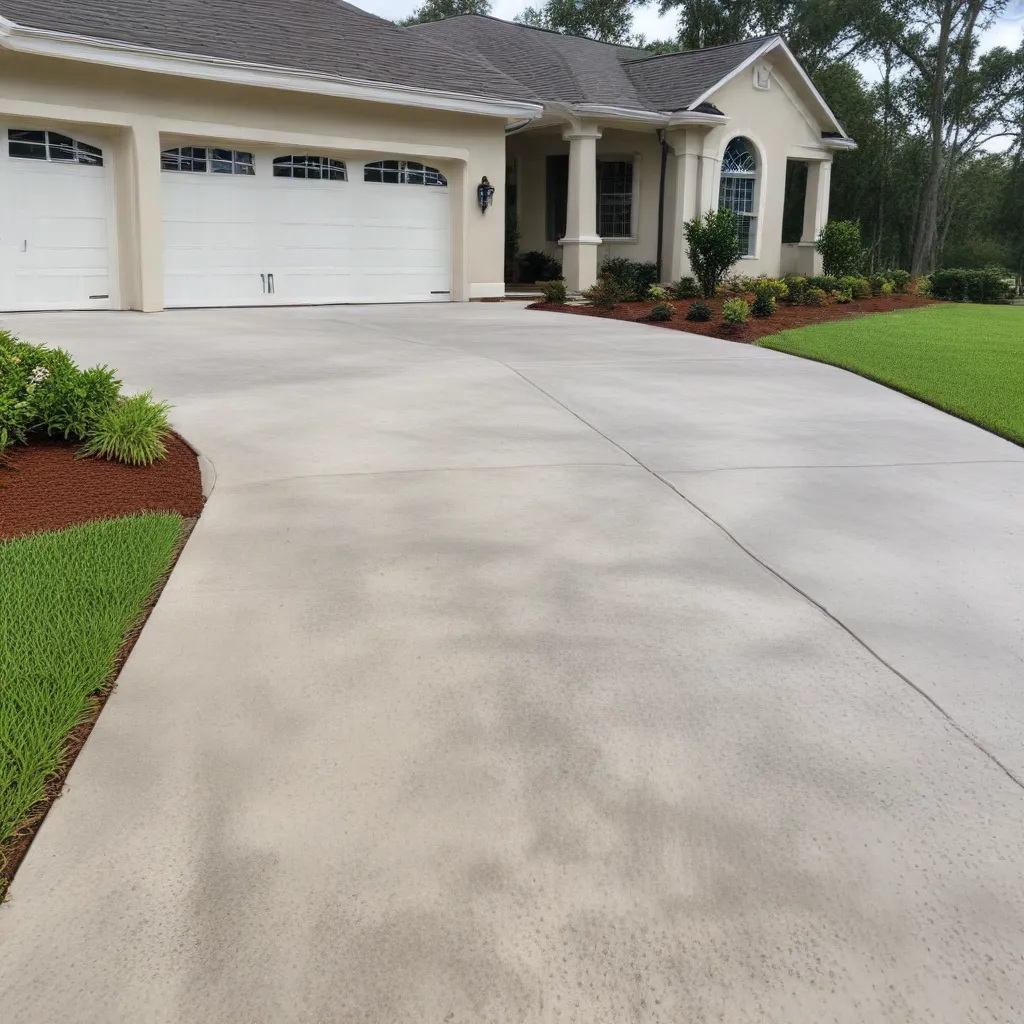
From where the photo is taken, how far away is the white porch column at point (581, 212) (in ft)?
65.4

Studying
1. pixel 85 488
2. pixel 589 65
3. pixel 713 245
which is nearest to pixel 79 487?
pixel 85 488

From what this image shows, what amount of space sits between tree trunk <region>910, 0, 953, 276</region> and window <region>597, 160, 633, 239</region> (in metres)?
13.7

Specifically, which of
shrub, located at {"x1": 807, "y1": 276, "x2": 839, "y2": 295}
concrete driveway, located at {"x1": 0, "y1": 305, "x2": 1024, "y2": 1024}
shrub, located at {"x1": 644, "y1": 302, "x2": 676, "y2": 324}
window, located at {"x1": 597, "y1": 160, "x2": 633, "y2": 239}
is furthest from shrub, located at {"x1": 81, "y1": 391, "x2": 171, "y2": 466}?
window, located at {"x1": 597, "y1": 160, "x2": 633, "y2": 239}

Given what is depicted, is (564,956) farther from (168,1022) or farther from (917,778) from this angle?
(917,778)

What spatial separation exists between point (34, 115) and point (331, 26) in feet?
20.6

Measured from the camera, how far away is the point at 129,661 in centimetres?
388

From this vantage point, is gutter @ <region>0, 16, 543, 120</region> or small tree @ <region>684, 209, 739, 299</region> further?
small tree @ <region>684, 209, 739, 299</region>

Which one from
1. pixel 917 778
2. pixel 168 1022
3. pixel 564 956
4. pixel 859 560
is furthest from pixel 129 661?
pixel 859 560

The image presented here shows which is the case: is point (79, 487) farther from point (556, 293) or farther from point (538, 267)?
point (538, 267)

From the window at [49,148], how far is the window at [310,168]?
284 cm

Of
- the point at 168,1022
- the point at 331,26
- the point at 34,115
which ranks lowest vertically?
the point at 168,1022

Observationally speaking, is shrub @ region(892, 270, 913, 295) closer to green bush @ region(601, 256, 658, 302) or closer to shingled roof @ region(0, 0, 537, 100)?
green bush @ region(601, 256, 658, 302)

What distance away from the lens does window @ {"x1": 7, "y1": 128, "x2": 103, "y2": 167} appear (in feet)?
46.0

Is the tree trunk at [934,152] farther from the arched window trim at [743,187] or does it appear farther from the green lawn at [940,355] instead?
the green lawn at [940,355]
